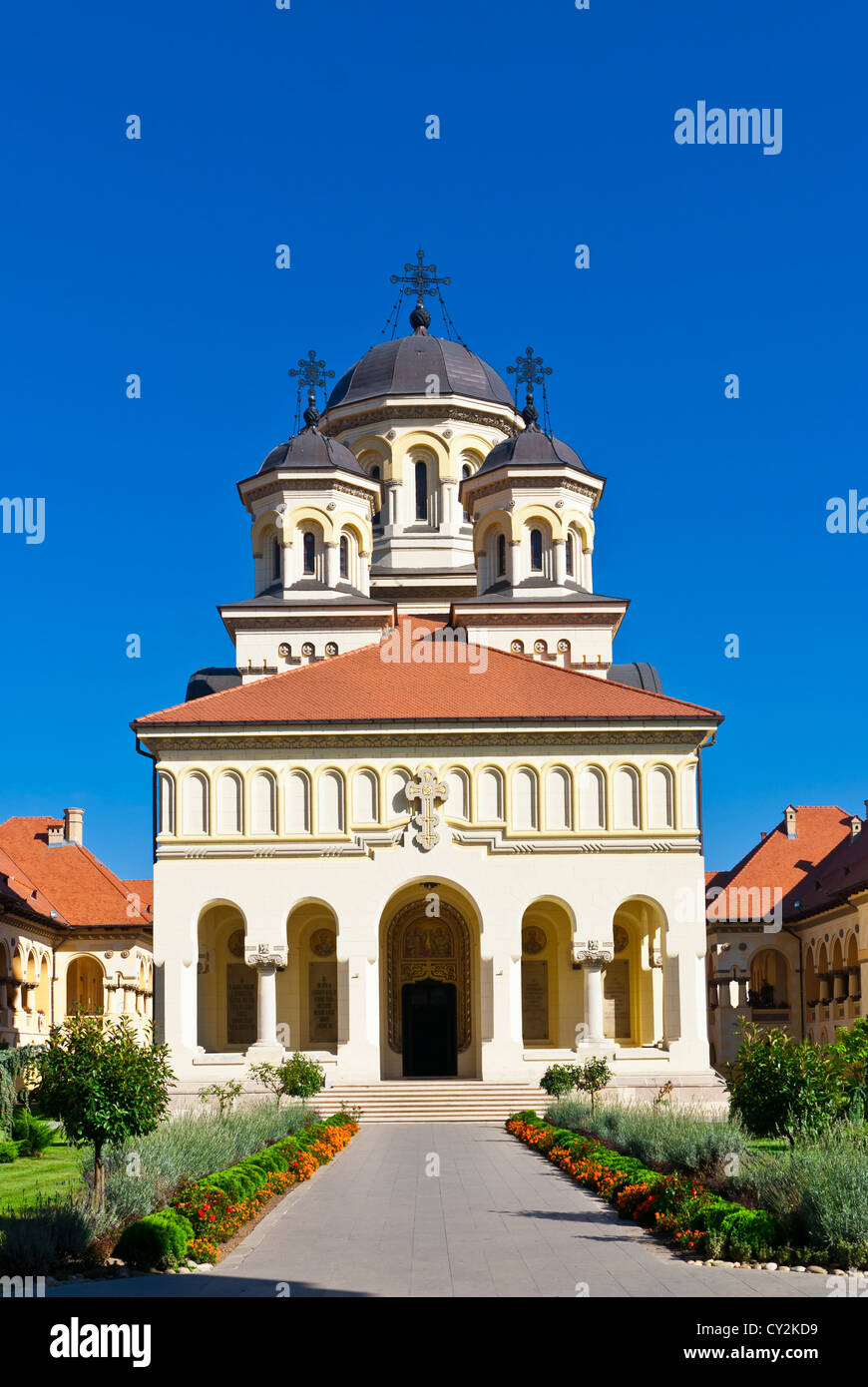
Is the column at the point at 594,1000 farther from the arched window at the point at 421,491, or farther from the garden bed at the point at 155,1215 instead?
the arched window at the point at 421,491

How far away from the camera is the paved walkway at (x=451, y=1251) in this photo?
517 inches

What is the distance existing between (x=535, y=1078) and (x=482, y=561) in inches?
750

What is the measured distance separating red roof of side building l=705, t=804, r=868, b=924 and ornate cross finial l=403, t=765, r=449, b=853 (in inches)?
612

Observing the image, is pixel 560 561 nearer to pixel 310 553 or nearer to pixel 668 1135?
pixel 310 553

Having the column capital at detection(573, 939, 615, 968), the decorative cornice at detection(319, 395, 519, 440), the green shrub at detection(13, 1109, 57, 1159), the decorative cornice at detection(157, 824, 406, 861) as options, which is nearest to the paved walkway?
the green shrub at detection(13, 1109, 57, 1159)

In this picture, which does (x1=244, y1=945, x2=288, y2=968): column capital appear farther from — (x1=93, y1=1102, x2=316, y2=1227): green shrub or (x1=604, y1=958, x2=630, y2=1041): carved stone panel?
(x1=93, y1=1102, x2=316, y2=1227): green shrub

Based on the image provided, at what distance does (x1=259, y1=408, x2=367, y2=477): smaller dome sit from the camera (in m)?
51.5

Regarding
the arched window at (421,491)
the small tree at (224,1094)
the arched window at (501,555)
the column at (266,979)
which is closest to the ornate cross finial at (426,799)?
the column at (266,979)

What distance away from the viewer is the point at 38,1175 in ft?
82.3

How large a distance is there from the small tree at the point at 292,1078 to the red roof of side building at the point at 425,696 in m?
9.12

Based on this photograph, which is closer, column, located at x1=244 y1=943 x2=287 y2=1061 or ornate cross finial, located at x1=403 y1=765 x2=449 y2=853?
column, located at x1=244 y1=943 x2=287 y2=1061

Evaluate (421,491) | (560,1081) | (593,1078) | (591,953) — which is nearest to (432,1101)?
(560,1081)

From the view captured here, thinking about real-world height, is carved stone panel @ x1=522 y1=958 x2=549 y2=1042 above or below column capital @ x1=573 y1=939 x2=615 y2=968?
below

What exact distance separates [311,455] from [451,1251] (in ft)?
128
